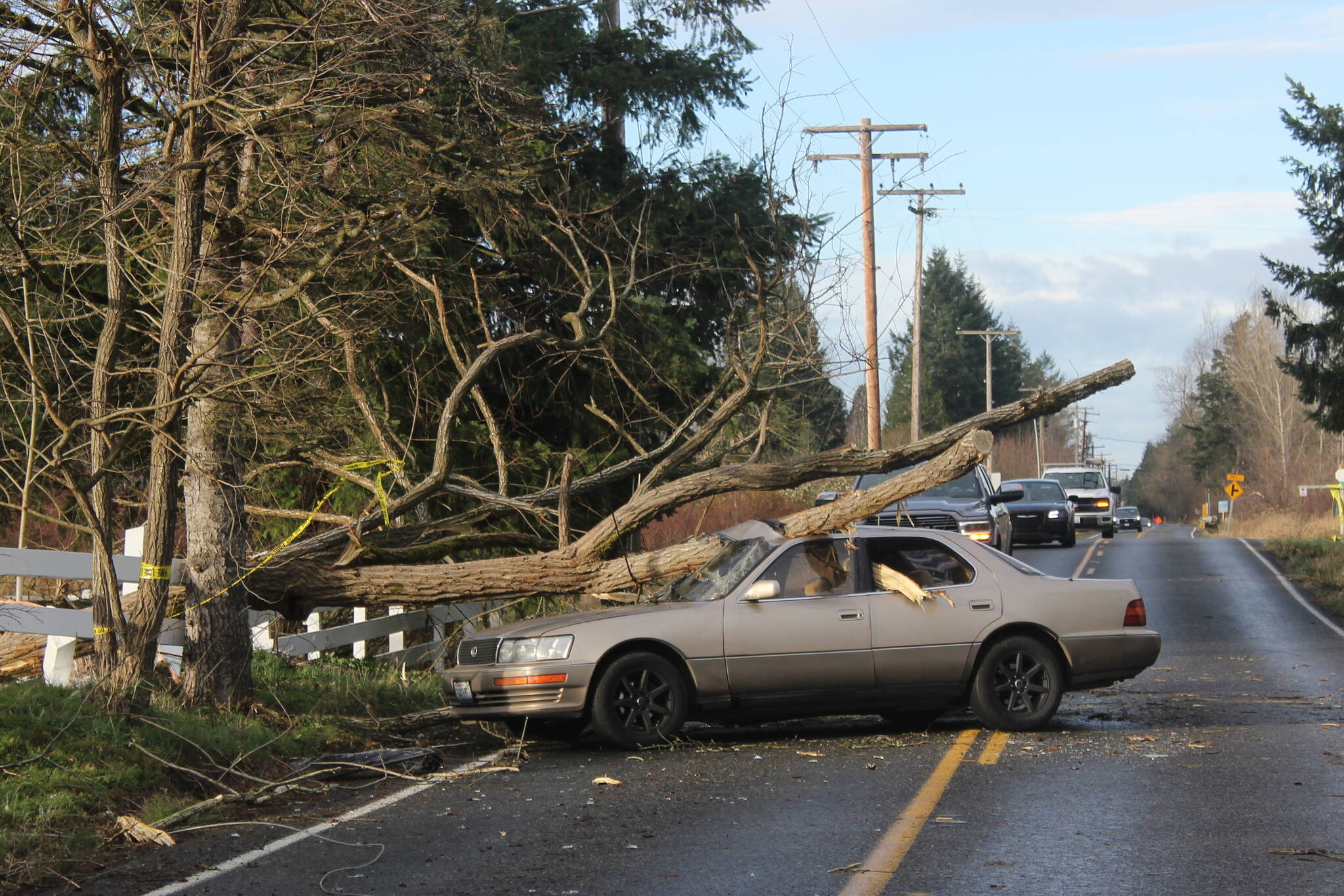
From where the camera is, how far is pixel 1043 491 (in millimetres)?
33344

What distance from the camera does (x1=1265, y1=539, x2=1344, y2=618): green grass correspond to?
2214 centimetres

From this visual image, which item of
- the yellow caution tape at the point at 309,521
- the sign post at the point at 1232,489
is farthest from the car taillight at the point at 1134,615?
the sign post at the point at 1232,489

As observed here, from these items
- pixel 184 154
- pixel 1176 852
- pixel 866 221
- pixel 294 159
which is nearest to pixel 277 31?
pixel 294 159

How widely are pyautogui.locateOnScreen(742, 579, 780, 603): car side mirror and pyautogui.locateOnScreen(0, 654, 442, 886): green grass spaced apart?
2.91 meters

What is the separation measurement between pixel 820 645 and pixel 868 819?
282cm

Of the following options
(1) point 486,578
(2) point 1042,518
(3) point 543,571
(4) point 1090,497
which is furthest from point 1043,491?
(1) point 486,578

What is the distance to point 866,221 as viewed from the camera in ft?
94.1

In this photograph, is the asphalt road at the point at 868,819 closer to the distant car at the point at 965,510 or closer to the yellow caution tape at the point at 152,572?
the yellow caution tape at the point at 152,572

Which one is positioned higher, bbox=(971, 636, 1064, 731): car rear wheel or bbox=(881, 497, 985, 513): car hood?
bbox=(881, 497, 985, 513): car hood

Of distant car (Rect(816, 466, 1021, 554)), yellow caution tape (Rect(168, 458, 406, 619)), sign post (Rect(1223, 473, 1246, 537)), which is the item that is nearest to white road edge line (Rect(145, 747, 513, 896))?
yellow caution tape (Rect(168, 458, 406, 619))

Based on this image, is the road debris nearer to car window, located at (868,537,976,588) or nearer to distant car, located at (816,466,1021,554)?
car window, located at (868,537,976,588)

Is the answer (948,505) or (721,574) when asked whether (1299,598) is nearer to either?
(948,505)

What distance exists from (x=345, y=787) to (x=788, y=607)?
10.9 feet

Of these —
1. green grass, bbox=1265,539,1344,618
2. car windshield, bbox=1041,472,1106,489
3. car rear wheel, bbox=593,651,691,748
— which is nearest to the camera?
car rear wheel, bbox=593,651,691,748
